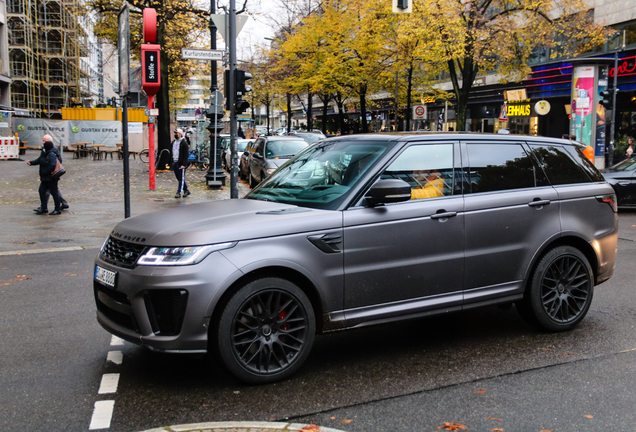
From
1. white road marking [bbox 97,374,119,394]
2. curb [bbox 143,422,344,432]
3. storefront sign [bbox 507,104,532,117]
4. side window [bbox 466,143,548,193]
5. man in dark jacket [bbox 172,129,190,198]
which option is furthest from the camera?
storefront sign [bbox 507,104,532,117]

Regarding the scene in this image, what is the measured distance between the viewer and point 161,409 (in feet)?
12.6

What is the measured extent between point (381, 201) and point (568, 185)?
209cm

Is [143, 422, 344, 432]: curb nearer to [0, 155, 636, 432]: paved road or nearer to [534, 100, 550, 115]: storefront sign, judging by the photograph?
[0, 155, 636, 432]: paved road

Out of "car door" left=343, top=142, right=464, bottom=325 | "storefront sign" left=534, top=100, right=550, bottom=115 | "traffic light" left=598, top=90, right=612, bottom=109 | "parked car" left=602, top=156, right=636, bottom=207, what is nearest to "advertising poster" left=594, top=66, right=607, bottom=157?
"traffic light" left=598, top=90, right=612, bottom=109

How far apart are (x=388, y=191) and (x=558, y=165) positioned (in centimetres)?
210

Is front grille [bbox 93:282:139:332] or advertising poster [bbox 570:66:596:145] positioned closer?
front grille [bbox 93:282:139:332]

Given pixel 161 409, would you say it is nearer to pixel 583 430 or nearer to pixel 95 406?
pixel 95 406

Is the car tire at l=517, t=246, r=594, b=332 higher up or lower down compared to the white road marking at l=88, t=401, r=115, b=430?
higher up

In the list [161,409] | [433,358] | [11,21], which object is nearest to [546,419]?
[433,358]

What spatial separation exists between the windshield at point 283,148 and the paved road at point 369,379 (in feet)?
42.0

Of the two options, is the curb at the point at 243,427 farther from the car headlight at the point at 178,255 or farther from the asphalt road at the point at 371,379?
the car headlight at the point at 178,255

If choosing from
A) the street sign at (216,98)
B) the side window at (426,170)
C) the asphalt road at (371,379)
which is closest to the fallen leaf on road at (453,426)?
the asphalt road at (371,379)

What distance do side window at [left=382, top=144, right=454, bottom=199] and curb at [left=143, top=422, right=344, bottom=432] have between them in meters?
2.05

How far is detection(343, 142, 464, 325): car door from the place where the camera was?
452 cm
